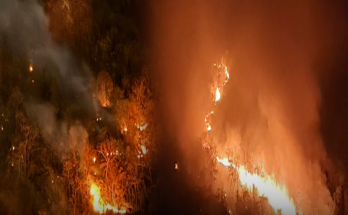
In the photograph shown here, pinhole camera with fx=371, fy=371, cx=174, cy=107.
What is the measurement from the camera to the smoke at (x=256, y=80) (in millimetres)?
2908

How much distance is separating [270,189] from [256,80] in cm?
89

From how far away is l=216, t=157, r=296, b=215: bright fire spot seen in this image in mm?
2904

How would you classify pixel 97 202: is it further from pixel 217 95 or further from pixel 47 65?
pixel 217 95

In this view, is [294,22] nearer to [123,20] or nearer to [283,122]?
[283,122]

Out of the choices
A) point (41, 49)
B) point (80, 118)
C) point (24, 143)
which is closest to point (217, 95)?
point (80, 118)

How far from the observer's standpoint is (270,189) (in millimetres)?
2941

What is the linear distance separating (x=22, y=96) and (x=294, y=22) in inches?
85.7

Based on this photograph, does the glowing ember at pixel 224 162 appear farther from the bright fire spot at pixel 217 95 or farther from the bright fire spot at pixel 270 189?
the bright fire spot at pixel 217 95

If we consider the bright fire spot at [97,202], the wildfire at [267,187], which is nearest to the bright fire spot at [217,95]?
the wildfire at [267,187]

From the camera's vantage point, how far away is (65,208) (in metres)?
2.65

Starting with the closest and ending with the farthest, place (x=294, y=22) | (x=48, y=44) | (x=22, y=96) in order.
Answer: (x=22, y=96), (x=48, y=44), (x=294, y=22)

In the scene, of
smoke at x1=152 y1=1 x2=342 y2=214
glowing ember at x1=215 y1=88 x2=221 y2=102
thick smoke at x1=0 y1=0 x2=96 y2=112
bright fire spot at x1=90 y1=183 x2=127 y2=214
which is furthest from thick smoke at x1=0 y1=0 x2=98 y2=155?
glowing ember at x1=215 y1=88 x2=221 y2=102

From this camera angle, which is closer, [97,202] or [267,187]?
[97,202]

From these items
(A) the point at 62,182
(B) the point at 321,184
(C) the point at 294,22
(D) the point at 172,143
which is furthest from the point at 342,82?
(A) the point at 62,182
